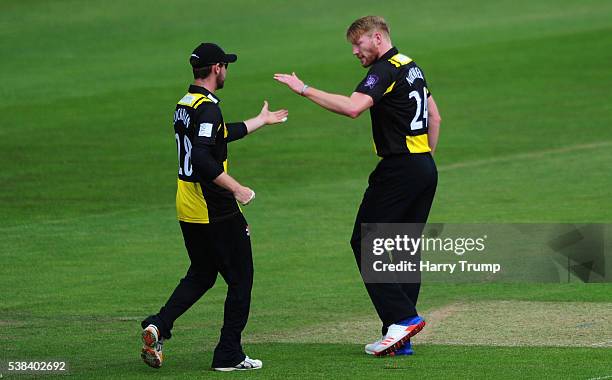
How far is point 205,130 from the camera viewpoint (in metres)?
9.52

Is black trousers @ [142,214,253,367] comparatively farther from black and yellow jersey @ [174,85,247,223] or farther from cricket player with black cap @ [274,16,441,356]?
cricket player with black cap @ [274,16,441,356]

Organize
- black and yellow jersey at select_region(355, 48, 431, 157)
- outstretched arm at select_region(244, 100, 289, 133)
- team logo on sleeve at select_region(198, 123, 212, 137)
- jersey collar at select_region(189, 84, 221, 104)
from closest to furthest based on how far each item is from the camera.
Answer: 1. team logo on sleeve at select_region(198, 123, 212, 137)
2. jersey collar at select_region(189, 84, 221, 104)
3. black and yellow jersey at select_region(355, 48, 431, 157)
4. outstretched arm at select_region(244, 100, 289, 133)

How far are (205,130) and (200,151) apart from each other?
0.52 feet

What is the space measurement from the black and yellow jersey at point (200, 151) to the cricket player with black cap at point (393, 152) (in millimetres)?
1144

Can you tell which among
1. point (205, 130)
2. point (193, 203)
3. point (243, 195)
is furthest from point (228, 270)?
point (205, 130)

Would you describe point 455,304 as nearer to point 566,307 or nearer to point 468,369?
point 566,307

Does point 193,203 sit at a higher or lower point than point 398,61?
lower

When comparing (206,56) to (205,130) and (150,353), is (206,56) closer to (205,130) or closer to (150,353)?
(205,130)

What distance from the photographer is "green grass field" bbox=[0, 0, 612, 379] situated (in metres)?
10.8

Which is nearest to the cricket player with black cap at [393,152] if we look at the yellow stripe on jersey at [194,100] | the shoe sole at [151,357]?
the yellow stripe on jersey at [194,100]

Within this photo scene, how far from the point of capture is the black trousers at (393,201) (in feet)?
33.2

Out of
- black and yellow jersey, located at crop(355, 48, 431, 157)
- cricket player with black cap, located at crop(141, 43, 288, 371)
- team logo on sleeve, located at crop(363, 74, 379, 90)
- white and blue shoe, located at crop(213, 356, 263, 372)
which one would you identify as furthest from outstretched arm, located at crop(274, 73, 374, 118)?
white and blue shoe, located at crop(213, 356, 263, 372)

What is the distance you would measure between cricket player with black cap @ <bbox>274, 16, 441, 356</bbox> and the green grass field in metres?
0.34

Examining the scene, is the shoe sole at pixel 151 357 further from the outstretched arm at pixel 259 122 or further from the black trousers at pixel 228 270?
the outstretched arm at pixel 259 122
